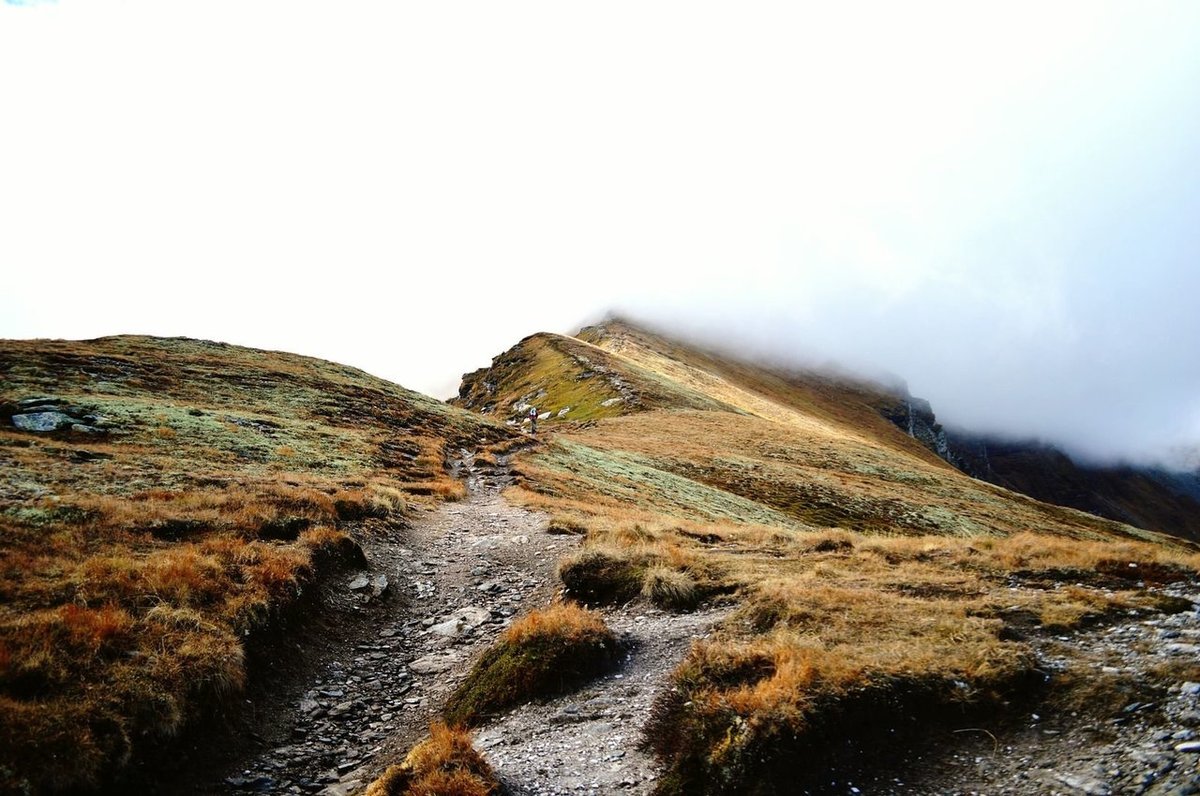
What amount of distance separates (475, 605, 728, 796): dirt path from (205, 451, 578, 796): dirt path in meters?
2.14

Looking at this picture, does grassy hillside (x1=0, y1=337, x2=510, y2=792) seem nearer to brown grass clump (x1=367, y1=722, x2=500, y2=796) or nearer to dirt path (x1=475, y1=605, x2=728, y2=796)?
brown grass clump (x1=367, y1=722, x2=500, y2=796)

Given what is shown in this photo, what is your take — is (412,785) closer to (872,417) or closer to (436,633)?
(436,633)

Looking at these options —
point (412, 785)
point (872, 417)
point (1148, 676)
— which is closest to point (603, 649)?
point (412, 785)

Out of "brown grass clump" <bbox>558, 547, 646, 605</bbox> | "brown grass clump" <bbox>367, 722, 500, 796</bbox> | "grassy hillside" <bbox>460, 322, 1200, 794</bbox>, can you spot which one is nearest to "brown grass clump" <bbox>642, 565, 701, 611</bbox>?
"grassy hillside" <bbox>460, 322, 1200, 794</bbox>

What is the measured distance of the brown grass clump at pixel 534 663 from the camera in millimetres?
10109

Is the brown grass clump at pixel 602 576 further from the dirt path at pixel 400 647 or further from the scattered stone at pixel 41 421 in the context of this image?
the scattered stone at pixel 41 421

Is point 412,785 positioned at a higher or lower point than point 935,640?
lower

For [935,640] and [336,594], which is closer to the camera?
[935,640]

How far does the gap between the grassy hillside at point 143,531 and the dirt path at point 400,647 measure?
1.23m

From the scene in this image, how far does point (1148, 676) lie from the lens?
7.62m

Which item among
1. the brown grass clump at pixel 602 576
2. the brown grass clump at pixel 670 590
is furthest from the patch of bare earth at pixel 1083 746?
the brown grass clump at pixel 602 576

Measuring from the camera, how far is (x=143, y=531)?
13.8 metres

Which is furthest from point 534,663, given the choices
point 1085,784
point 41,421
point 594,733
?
point 41,421

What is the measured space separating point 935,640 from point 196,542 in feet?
50.2
